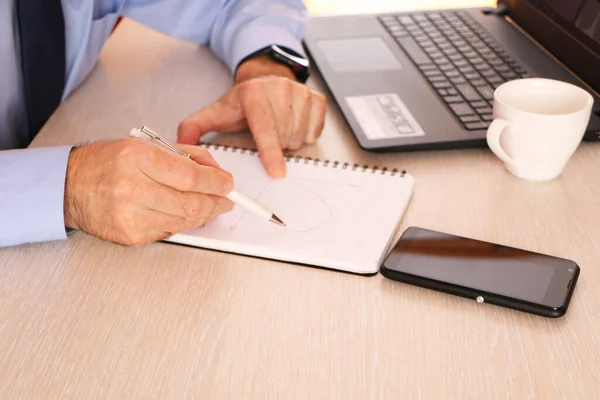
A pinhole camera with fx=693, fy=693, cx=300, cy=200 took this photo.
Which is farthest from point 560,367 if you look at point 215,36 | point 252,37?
point 215,36

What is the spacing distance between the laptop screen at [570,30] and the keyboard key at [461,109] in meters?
0.19

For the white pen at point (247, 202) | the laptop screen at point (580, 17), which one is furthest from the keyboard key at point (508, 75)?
the white pen at point (247, 202)

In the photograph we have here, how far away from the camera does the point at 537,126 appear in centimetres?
73

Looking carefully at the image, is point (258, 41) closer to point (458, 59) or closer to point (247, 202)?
point (458, 59)

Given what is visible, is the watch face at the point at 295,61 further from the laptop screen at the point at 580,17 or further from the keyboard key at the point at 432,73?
the laptop screen at the point at 580,17

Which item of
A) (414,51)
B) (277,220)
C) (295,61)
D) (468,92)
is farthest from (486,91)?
(277,220)

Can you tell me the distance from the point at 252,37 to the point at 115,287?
514mm

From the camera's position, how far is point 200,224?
691 mm

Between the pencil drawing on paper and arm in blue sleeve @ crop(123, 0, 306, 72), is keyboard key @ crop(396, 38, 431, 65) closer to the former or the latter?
arm in blue sleeve @ crop(123, 0, 306, 72)

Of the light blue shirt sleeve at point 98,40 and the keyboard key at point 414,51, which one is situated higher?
the keyboard key at point 414,51

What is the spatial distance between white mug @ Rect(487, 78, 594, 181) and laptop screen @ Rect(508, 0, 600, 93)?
165 mm

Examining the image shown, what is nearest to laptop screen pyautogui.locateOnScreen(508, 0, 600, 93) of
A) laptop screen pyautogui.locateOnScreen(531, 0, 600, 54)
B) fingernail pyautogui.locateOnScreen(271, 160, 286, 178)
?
laptop screen pyautogui.locateOnScreen(531, 0, 600, 54)

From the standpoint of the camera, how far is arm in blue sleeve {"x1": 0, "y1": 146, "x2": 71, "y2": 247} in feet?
2.25

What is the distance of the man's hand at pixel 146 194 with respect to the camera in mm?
667
